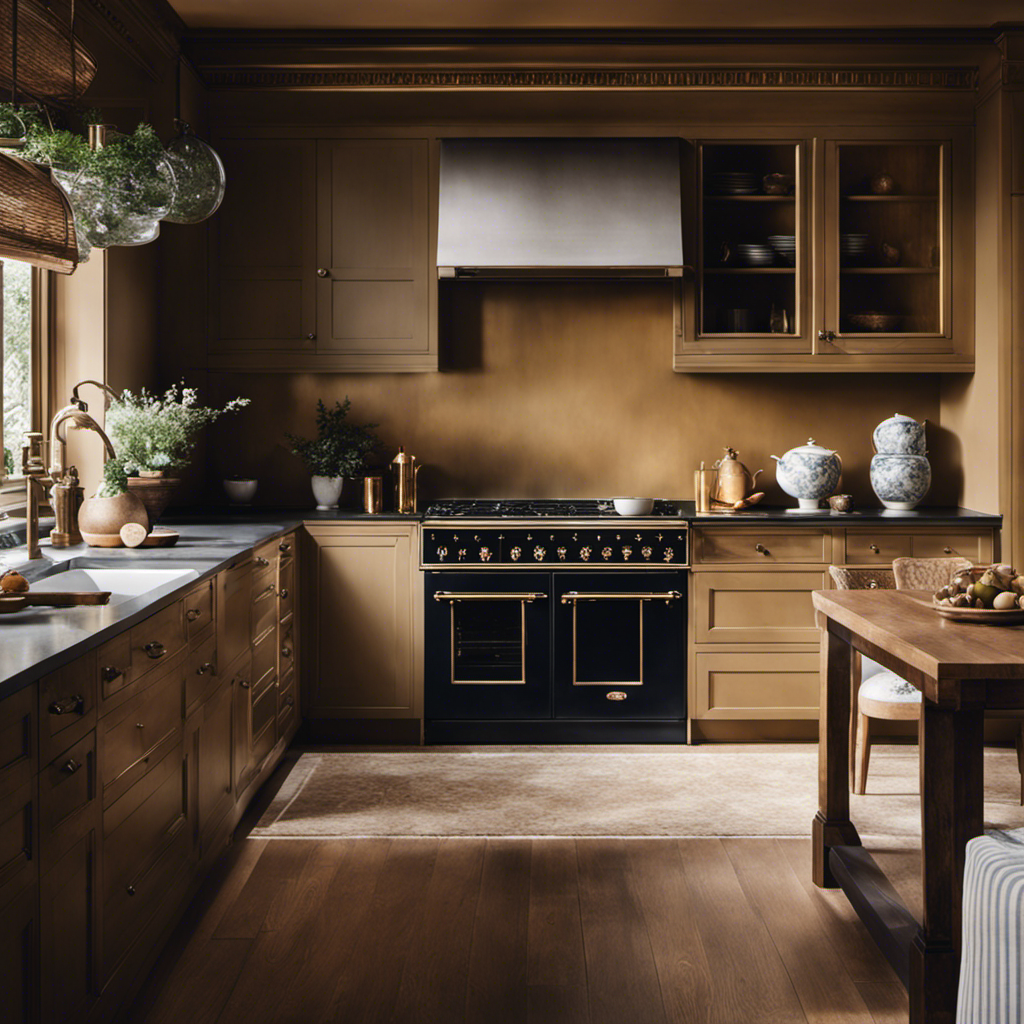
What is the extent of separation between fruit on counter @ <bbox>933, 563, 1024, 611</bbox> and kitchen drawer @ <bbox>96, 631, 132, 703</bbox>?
190 cm

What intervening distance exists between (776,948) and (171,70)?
3883 mm

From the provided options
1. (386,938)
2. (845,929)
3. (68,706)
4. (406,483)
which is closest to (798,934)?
(845,929)

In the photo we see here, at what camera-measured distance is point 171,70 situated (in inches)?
155

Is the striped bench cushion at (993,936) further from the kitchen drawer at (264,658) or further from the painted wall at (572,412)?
the painted wall at (572,412)

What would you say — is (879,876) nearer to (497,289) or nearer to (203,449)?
(497,289)

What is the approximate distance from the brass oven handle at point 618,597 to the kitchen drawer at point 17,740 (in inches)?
104

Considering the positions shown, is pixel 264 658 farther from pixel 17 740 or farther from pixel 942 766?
pixel 942 766

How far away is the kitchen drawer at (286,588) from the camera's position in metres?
3.63

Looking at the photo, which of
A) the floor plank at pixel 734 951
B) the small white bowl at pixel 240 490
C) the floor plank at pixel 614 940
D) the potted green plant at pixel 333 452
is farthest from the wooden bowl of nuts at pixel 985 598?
the small white bowl at pixel 240 490

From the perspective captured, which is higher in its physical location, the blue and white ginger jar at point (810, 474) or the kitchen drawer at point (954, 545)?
the blue and white ginger jar at point (810, 474)

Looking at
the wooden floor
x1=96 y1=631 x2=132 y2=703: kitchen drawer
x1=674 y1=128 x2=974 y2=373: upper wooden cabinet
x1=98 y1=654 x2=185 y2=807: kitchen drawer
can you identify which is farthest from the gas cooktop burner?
x1=96 y1=631 x2=132 y2=703: kitchen drawer

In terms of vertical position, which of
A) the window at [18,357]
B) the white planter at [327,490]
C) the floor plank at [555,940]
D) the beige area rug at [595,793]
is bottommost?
the floor plank at [555,940]

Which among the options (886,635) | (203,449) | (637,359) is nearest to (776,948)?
(886,635)

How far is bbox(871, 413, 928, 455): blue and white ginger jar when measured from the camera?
14.2 feet
